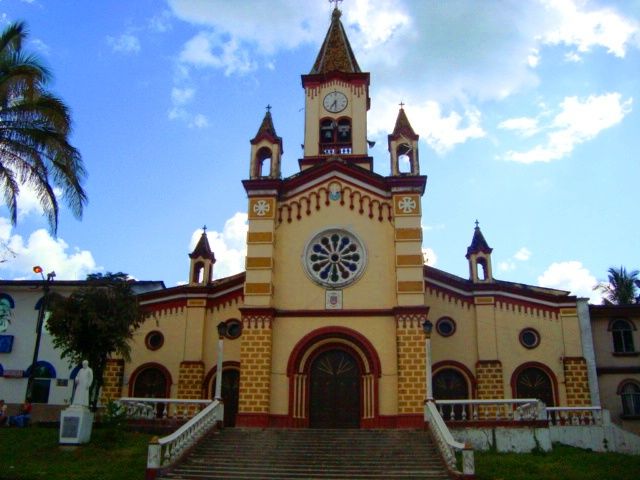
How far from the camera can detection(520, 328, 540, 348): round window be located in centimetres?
2958

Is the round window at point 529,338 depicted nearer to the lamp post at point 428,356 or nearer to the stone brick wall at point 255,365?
the lamp post at point 428,356

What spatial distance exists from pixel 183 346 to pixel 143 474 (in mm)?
12177

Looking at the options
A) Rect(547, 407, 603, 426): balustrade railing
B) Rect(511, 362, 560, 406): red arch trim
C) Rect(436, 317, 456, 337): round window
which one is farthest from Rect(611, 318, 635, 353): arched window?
Rect(436, 317, 456, 337): round window

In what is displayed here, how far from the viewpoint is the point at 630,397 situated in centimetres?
3041

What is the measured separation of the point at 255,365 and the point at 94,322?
6.41 metres

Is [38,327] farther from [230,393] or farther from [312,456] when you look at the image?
[312,456]

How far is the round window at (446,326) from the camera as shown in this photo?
98.0 feet

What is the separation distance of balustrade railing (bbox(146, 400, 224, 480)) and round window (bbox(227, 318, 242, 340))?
19.7ft

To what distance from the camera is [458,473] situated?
57.9 feet

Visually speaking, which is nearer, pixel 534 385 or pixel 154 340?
pixel 534 385

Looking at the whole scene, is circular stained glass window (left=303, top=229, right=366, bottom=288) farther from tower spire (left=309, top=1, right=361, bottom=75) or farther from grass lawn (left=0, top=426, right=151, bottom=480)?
tower spire (left=309, top=1, right=361, bottom=75)

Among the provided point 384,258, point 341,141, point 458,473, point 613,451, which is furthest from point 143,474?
point 341,141

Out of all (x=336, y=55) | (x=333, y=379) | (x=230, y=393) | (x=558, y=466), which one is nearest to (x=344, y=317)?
(x=333, y=379)

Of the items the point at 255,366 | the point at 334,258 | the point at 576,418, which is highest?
the point at 334,258
